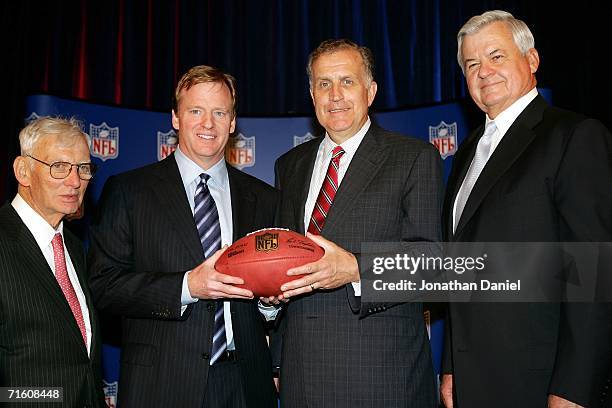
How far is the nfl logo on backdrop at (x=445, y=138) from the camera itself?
4.09m

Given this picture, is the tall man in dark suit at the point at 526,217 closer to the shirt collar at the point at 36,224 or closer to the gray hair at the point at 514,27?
the gray hair at the point at 514,27

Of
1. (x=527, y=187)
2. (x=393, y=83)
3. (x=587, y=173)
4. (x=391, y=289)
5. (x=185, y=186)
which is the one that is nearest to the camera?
(x=587, y=173)

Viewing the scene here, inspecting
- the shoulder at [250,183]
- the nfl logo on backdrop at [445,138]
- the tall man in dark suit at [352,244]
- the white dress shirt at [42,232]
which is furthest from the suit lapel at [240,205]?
the nfl logo on backdrop at [445,138]

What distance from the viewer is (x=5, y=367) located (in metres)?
2.00

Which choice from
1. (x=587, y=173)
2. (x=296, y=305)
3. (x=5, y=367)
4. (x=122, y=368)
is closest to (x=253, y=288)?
(x=296, y=305)

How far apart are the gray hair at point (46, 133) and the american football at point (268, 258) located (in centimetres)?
80

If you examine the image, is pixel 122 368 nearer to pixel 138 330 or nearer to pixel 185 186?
pixel 138 330

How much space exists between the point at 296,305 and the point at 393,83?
2872 mm

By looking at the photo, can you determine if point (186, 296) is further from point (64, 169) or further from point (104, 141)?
point (104, 141)

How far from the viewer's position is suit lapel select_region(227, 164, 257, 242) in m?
2.50

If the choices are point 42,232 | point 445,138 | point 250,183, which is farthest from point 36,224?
point 445,138

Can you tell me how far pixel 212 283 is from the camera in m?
2.12

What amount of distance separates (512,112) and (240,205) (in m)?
1.13

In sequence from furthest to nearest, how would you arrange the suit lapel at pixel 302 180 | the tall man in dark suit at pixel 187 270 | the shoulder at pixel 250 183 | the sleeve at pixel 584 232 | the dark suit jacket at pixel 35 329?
1. the shoulder at pixel 250 183
2. the suit lapel at pixel 302 180
3. the tall man in dark suit at pixel 187 270
4. the dark suit jacket at pixel 35 329
5. the sleeve at pixel 584 232
